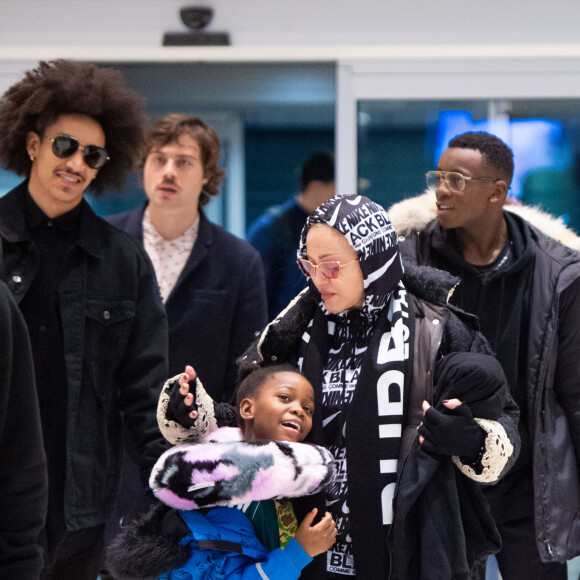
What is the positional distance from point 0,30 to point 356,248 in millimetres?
3661

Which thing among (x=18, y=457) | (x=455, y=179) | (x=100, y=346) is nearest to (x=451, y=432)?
(x=18, y=457)

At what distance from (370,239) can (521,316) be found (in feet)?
3.53

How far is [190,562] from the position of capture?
263 cm

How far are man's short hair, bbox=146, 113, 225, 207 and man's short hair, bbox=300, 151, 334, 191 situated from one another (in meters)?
1.24

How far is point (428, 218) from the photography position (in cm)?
378

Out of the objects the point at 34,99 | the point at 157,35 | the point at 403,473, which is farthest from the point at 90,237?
the point at 157,35

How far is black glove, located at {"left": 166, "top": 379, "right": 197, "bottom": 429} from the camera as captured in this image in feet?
8.63

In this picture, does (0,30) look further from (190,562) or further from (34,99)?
(190,562)

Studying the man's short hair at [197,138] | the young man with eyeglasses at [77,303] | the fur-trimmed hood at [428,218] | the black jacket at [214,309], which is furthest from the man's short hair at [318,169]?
the young man with eyeglasses at [77,303]

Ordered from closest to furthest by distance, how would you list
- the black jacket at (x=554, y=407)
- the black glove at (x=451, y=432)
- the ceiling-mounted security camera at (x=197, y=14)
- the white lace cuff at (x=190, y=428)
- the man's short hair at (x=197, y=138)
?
the black glove at (x=451, y=432) < the white lace cuff at (x=190, y=428) < the black jacket at (x=554, y=407) < the man's short hair at (x=197, y=138) < the ceiling-mounted security camera at (x=197, y=14)

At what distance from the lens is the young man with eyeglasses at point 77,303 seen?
3221 millimetres

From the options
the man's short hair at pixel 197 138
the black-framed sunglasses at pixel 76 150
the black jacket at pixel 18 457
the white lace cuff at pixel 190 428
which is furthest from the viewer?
the man's short hair at pixel 197 138

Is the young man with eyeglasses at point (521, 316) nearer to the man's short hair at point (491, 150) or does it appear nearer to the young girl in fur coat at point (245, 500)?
the man's short hair at point (491, 150)

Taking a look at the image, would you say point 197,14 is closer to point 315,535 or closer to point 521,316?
point 521,316
